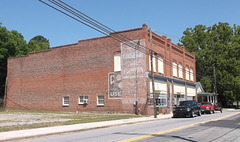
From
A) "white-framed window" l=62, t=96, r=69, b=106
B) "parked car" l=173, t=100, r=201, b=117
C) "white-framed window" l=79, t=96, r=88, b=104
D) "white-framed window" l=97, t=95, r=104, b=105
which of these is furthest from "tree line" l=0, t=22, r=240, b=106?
"parked car" l=173, t=100, r=201, b=117

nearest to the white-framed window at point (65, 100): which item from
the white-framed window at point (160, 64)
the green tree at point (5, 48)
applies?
the white-framed window at point (160, 64)

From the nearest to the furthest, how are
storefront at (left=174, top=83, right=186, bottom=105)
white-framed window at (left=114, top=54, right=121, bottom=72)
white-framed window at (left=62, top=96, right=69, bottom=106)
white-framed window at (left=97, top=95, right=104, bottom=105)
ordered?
white-framed window at (left=114, top=54, right=121, bottom=72), white-framed window at (left=97, top=95, right=104, bottom=105), white-framed window at (left=62, top=96, right=69, bottom=106), storefront at (left=174, top=83, right=186, bottom=105)

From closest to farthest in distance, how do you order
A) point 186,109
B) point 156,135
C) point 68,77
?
point 156,135, point 186,109, point 68,77

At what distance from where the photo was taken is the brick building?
29672 mm

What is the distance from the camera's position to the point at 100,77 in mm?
32219

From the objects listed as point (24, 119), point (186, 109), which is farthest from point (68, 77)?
point (186, 109)

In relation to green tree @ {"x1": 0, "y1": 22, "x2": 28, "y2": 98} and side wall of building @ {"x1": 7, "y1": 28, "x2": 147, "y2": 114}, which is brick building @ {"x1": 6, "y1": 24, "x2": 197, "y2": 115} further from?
green tree @ {"x1": 0, "y1": 22, "x2": 28, "y2": 98}

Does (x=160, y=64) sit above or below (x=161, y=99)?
above

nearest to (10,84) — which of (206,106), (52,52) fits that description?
(52,52)

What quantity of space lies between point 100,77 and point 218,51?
38.2 m

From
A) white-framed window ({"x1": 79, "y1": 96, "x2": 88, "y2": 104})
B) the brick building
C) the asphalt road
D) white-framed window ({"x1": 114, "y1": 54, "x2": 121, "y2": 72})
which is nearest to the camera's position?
the asphalt road

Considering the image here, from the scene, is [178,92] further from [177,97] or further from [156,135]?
[156,135]

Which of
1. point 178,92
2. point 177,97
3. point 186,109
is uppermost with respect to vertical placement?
point 178,92

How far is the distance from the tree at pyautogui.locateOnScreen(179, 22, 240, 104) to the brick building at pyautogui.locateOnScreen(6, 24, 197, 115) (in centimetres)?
1818
